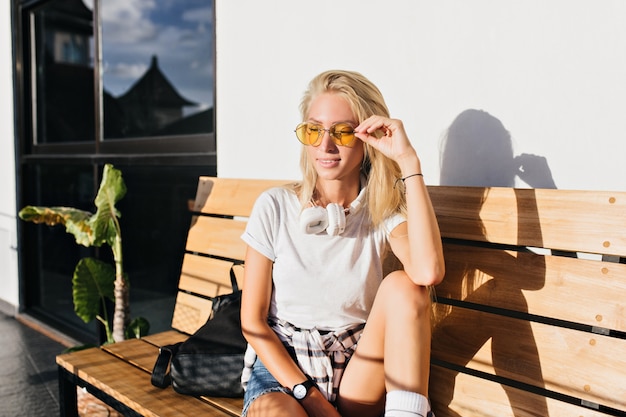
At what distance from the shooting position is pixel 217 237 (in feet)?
9.45

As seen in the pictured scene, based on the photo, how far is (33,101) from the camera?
5.56 m

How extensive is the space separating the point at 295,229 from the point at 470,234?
0.59 m

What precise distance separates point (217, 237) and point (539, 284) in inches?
65.1

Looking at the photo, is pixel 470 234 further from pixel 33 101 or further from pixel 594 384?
pixel 33 101

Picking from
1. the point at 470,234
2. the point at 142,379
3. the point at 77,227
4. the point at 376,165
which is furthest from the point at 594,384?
the point at 77,227

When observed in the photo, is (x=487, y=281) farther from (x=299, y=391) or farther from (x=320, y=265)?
(x=299, y=391)

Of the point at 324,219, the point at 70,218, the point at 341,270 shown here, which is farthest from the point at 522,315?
the point at 70,218

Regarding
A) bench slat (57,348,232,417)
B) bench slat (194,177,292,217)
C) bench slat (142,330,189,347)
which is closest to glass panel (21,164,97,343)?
bench slat (194,177,292,217)

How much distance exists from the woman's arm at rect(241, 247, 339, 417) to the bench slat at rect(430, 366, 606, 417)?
0.45m

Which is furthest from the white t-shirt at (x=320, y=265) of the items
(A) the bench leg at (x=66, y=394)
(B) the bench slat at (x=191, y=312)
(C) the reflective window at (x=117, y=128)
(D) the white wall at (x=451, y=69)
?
(C) the reflective window at (x=117, y=128)

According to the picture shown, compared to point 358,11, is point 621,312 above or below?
below

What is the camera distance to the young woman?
164 centimetres

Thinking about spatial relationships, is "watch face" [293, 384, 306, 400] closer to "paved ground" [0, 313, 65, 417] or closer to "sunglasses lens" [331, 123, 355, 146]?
Answer: "sunglasses lens" [331, 123, 355, 146]

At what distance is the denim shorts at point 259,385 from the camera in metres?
1.72
